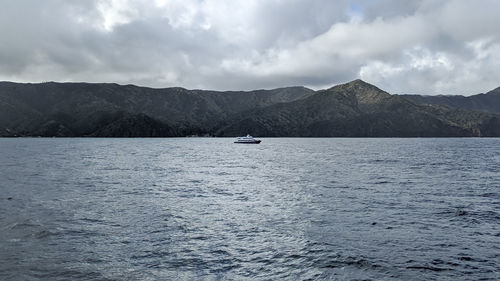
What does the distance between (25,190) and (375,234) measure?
146 feet

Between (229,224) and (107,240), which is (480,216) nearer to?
(229,224)

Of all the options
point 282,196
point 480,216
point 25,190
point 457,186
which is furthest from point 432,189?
point 25,190

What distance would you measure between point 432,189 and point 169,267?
143 feet

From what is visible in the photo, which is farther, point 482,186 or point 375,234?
point 482,186

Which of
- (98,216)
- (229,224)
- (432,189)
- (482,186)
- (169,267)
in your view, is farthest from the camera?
(482,186)

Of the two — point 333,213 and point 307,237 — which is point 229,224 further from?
point 333,213

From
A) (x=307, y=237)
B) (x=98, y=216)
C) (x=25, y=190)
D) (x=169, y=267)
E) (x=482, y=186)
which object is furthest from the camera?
(x=482, y=186)

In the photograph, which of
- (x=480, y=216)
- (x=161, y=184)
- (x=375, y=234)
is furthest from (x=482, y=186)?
(x=161, y=184)

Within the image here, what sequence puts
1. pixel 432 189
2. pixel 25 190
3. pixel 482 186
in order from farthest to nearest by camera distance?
pixel 482 186
pixel 432 189
pixel 25 190

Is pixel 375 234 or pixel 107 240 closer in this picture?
pixel 107 240

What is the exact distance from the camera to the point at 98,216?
103 feet

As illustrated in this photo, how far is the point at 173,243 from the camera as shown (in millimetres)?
23375

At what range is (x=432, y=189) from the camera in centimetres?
4975

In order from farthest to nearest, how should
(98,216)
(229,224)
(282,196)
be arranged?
(282,196) → (98,216) → (229,224)
